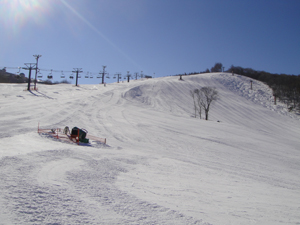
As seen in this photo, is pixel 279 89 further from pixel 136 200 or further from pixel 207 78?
pixel 136 200

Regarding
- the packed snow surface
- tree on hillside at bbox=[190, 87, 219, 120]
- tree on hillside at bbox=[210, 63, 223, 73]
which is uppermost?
tree on hillside at bbox=[210, 63, 223, 73]

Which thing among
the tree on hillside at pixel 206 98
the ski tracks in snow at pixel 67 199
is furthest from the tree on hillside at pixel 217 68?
the ski tracks in snow at pixel 67 199

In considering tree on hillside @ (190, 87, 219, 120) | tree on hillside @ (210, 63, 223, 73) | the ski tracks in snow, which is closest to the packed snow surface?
the ski tracks in snow

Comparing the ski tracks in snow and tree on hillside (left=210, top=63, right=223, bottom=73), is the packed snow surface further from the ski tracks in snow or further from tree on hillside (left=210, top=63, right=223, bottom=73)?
Answer: tree on hillside (left=210, top=63, right=223, bottom=73)

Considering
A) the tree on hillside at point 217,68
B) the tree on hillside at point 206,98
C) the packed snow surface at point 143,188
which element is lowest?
the packed snow surface at point 143,188

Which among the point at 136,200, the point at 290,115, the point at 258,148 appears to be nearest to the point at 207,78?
the point at 290,115

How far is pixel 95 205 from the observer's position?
500cm

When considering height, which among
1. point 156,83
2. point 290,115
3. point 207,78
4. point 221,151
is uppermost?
point 207,78

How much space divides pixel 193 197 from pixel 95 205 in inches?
110

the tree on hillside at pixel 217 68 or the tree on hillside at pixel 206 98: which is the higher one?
the tree on hillside at pixel 217 68

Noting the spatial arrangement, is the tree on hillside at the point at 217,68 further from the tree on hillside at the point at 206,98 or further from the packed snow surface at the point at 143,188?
the packed snow surface at the point at 143,188

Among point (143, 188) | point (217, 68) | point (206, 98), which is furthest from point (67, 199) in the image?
point (217, 68)

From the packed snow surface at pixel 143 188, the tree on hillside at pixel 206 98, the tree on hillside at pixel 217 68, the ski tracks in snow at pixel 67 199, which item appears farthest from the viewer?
the tree on hillside at pixel 217 68

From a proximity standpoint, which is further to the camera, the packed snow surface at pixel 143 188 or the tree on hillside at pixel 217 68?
the tree on hillside at pixel 217 68
